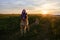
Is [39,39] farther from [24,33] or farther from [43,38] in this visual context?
[24,33]

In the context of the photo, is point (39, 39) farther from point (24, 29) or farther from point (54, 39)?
point (24, 29)

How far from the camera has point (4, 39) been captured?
40.4 ft

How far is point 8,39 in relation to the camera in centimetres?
1214

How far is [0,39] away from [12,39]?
92 cm

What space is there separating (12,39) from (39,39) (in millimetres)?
1696

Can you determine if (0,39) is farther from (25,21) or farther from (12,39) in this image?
(25,21)

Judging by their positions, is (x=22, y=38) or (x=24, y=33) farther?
(x=24, y=33)

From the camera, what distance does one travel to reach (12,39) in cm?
1204

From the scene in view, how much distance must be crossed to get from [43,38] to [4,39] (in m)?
2.52

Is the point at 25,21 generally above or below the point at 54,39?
above

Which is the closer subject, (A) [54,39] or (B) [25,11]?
(A) [54,39]

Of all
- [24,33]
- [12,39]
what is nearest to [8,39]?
[12,39]

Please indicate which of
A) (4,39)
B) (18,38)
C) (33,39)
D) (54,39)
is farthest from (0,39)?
(54,39)

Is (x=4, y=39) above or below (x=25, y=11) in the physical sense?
below
